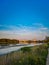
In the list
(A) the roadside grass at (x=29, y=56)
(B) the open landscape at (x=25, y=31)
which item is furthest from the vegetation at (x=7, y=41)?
(A) the roadside grass at (x=29, y=56)

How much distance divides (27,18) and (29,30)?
0.21 m

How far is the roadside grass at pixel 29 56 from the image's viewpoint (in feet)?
7.60

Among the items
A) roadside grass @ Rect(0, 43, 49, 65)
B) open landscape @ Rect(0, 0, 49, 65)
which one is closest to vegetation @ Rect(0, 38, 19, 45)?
open landscape @ Rect(0, 0, 49, 65)

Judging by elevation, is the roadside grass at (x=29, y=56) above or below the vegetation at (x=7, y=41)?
below

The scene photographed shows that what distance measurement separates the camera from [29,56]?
2.45m

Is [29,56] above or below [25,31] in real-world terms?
below

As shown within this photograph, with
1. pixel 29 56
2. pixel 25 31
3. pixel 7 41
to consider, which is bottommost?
pixel 29 56

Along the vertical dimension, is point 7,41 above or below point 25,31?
below

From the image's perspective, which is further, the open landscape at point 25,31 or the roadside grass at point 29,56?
the open landscape at point 25,31

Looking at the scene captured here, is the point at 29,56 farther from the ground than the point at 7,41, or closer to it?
closer to it

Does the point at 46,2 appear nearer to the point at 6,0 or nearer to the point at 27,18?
the point at 27,18

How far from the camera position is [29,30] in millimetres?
2562

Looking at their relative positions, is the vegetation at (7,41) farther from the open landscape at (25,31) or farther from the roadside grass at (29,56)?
the roadside grass at (29,56)

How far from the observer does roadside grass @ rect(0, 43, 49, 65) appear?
91.2 inches
